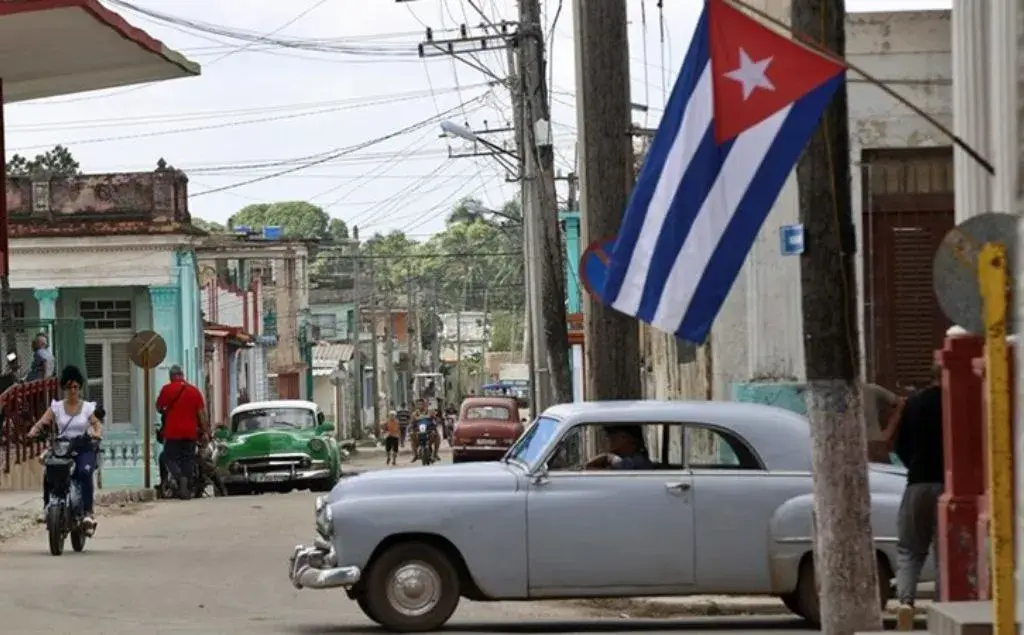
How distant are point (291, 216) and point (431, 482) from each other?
134 metres

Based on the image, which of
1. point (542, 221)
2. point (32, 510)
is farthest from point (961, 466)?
point (542, 221)

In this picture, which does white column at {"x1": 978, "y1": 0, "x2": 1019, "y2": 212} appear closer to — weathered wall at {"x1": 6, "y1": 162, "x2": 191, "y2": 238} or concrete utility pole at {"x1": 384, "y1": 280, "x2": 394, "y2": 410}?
weathered wall at {"x1": 6, "y1": 162, "x2": 191, "y2": 238}

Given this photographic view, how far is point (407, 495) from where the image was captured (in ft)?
45.2

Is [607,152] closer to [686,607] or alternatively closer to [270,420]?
[686,607]

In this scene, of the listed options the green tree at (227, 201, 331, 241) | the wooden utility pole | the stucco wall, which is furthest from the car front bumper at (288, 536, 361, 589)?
the green tree at (227, 201, 331, 241)

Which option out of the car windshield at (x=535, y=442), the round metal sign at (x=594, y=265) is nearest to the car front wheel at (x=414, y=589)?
the car windshield at (x=535, y=442)

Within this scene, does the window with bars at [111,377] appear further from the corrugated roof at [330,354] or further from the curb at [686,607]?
the corrugated roof at [330,354]

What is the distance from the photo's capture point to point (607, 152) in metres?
17.5

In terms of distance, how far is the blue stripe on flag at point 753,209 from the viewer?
9.65 metres

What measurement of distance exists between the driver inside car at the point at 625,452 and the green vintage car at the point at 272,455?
1824 centimetres

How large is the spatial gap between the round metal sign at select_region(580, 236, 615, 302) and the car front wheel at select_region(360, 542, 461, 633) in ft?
8.52

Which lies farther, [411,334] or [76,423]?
[411,334]

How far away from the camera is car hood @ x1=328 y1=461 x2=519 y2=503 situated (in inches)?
543

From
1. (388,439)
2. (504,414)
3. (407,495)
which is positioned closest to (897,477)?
(407,495)
